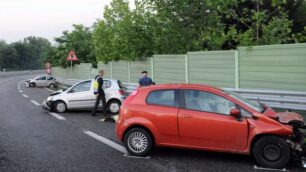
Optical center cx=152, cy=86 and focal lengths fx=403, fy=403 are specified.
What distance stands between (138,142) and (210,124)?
154 cm

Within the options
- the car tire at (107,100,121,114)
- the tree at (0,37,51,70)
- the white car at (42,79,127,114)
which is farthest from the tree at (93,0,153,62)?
the tree at (0,37,51,70)

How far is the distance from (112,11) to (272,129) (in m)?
21.1

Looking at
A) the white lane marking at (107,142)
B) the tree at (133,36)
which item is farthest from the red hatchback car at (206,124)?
the tree at (133,36)

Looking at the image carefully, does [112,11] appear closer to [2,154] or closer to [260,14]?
[260,14]

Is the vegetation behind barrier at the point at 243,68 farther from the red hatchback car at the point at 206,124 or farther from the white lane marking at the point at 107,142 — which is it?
the white lane marking at the point at 107,142

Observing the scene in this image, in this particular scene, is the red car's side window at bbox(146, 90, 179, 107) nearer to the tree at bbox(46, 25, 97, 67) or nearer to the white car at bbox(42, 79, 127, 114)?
the white car at bbox(42, 79, 127, 114)

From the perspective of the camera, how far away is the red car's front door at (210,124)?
713 centimetres

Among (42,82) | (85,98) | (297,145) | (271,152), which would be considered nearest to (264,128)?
(271,152)

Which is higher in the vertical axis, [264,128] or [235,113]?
[235,113]

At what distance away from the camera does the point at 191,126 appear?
7.46 metres

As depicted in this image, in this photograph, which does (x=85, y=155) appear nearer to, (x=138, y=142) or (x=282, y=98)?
(x=138, y=142)

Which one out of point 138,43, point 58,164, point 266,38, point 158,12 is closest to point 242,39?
point 266,38

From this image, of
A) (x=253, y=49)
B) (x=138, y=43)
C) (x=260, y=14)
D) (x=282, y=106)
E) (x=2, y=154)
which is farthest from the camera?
(x=138, y=43)

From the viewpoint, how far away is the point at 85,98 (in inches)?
628
